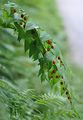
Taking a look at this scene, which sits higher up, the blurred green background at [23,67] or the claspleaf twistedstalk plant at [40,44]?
the blurred green background at [23,67]

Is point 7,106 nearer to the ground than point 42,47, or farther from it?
nearer to the ground

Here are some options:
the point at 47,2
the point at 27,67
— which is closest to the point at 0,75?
the point at 27,67

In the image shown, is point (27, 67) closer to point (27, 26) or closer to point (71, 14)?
point (27, 26)

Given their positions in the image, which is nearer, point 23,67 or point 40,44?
point 40,44

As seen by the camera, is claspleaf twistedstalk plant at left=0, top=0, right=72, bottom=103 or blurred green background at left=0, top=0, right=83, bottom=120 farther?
blurred green background at left=0, top=0, right=83, bottom=120

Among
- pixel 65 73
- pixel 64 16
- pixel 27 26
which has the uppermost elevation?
pixel 64 16

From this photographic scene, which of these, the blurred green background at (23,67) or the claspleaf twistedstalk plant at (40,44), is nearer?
the claspleaf twistedstalk plant at (40,44)

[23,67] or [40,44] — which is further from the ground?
[23,67]

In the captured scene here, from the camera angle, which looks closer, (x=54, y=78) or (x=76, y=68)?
(x=54, y=78)

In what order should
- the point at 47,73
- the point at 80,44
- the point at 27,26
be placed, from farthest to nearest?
the point at 80,44, the point at 47,73, the point at 27,26

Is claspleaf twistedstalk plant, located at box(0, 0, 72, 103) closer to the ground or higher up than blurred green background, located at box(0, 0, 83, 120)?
closer to the ground

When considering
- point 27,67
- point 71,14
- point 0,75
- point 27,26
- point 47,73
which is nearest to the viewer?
point 27,26
